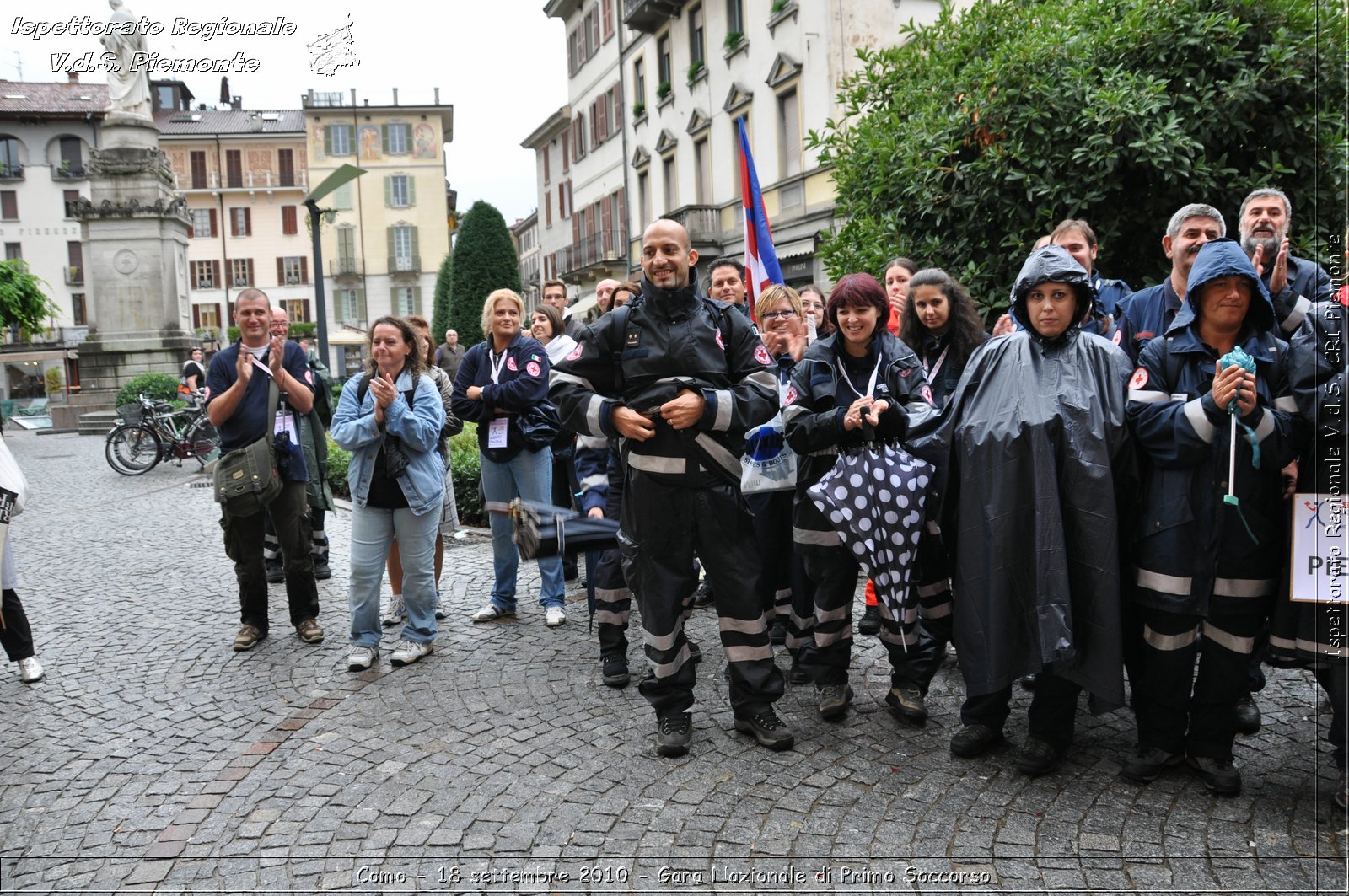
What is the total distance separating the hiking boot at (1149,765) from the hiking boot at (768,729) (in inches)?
50.8

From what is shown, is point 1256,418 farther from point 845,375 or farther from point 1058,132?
point 1058,132

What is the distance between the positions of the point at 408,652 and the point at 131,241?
19.8 metres

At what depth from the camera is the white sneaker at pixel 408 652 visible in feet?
17.8

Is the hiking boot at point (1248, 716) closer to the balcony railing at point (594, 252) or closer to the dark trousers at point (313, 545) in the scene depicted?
the dark trousers at point (313, 545)

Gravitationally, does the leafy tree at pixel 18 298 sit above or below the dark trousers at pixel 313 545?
above

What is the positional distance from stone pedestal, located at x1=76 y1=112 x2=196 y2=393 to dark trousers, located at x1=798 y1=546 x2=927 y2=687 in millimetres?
21327

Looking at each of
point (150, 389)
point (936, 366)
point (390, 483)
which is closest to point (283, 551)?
point (390, 483)

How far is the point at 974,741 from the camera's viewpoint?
12.9 feet

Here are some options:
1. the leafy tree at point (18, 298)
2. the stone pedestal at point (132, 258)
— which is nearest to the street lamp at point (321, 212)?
the stone pedestal at point (132, 258)

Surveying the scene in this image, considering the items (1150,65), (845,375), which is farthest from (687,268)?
(1150,65)

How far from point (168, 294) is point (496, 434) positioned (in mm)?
19237

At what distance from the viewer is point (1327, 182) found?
18.5ft

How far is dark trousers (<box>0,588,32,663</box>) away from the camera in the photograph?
5.37 metres

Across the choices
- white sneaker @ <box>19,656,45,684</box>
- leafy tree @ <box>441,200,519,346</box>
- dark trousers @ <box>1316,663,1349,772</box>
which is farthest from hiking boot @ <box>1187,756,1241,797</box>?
leafy tree @ <box>441,200,519,346</box>
